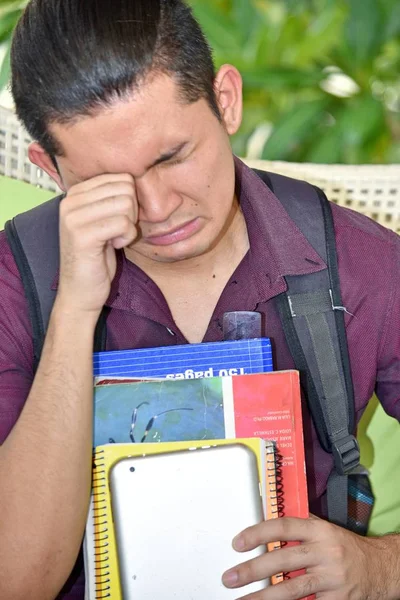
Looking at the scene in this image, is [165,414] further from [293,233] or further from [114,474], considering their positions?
[293,233]

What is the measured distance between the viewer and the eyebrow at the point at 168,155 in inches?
47.0

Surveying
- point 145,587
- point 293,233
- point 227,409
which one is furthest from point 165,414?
point 293,233

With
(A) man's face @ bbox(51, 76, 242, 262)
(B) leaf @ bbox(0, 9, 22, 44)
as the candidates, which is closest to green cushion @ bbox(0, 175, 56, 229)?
(A) man's face @ bbox(51, 76, 242, 262)

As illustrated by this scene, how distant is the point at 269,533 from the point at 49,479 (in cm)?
28

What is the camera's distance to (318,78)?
267cm

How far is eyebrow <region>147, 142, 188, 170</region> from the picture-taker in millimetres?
1194

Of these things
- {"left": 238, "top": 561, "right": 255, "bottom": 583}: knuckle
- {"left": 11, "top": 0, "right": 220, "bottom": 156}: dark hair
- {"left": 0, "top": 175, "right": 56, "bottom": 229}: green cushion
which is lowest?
{"left": 238, "top": 561, "right": 255, "bottom": 583}: knuckle

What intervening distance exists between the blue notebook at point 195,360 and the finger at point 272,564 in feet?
0.74

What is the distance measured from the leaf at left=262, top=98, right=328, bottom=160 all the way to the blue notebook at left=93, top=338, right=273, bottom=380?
147 centimetres

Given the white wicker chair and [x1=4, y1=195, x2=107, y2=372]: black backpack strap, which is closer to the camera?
[x1=4, y1=195, x2=107, y2=372]: black backpack strap

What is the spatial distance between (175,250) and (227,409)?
0.23 m

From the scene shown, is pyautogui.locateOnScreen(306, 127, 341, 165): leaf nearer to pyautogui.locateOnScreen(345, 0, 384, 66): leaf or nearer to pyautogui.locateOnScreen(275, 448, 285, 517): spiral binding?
pyautogui.locateOnScreen(345, 0, 384, 66): leaf

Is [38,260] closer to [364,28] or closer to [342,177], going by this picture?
[342,177]

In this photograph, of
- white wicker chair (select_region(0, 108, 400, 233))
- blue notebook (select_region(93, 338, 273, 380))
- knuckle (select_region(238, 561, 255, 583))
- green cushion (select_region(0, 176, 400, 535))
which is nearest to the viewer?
knuckle (select_region(238, 561, 255, 583))
